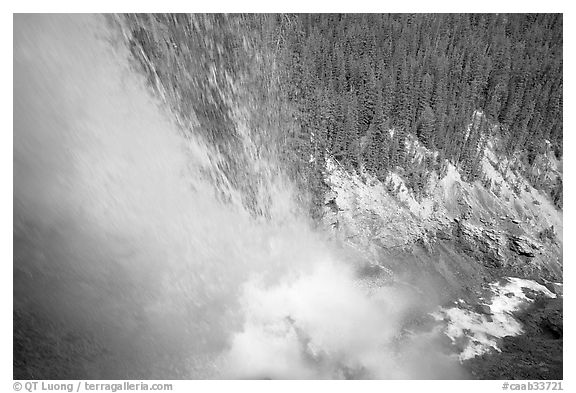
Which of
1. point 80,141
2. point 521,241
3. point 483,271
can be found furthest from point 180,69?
point 521,241

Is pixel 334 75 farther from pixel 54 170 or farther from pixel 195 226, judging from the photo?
pixel 54 170

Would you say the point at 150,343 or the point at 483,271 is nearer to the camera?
the point at 150,343

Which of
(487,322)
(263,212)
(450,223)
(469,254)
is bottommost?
(487,322)

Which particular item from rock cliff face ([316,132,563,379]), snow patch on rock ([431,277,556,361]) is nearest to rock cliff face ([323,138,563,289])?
rock cliff face ([316,132,563,379])

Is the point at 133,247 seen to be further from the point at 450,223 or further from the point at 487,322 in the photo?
the point at 450,223

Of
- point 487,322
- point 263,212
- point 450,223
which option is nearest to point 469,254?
point 450,223

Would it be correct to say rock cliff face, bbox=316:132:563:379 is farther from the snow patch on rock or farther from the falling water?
the falling water
